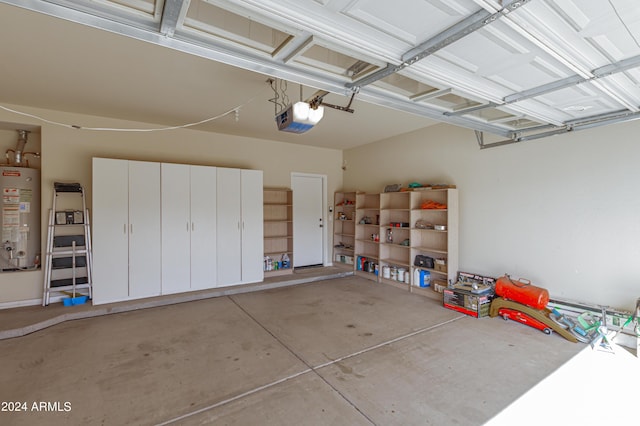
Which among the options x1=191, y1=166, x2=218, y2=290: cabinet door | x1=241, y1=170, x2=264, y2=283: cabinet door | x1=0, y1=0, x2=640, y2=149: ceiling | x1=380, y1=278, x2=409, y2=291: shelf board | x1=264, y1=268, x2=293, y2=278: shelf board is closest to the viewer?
x1=0, y1=0, x2=640, y2=149: ceiling

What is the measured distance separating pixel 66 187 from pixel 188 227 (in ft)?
5.58

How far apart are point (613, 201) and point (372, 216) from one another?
12.1 ft

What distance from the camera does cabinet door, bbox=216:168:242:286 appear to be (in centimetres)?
503

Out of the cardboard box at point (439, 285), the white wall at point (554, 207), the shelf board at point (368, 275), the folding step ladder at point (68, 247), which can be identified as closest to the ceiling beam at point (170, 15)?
the folding step ladder at point (68, 247)

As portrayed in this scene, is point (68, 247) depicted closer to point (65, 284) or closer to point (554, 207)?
point (65, 284)

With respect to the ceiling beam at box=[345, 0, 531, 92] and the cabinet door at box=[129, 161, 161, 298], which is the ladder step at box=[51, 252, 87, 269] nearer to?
the cabinet door at box=[129, 161, 161, 298]

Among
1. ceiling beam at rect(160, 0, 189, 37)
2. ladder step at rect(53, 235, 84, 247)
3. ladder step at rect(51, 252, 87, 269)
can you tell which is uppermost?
ceiling beam at rect(160, 0, 189, 37)

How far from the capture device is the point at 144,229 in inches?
175

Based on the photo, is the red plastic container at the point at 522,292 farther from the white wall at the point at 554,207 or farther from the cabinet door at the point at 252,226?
the cabinet door at the point at 252,226

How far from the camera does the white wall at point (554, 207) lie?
3.20 meters

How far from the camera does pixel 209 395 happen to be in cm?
227

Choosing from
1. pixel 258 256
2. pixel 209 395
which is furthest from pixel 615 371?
pixel 258 256

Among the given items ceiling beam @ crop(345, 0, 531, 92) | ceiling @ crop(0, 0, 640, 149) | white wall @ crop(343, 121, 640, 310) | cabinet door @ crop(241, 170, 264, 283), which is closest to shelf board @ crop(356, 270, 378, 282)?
white wall @ crop(343, 121, 640, 310)

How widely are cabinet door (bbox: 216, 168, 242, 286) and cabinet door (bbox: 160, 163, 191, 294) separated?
50 centimetres
